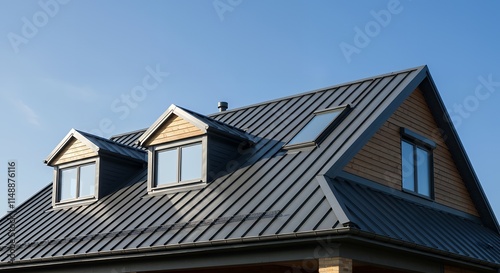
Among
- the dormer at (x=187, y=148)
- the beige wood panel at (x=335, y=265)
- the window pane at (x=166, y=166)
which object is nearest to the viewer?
the beige wood panel at (x=335, y=265)

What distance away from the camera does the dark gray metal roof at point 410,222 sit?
48.5ft

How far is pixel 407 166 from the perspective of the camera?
778 inches

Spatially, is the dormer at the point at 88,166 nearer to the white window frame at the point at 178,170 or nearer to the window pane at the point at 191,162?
Result: the white window frame at the point at 178,170

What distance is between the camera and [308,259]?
14453 mm

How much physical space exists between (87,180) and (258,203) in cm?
847

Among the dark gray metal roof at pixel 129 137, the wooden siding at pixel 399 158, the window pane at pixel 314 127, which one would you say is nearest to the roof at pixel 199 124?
the window pane at pixel 314 127

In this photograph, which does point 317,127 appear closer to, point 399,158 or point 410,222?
point 399,158

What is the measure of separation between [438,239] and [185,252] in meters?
5.89

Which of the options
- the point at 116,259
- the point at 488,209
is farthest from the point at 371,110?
the point at 116,259

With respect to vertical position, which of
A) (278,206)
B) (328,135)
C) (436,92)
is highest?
(436,92)

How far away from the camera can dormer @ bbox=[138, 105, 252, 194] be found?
1969 cm

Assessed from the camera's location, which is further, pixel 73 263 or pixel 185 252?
pixel 73 263

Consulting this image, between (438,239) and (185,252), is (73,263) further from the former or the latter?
(438,239)

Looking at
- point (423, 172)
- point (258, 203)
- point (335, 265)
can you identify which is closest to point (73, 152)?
point (258, 203)
